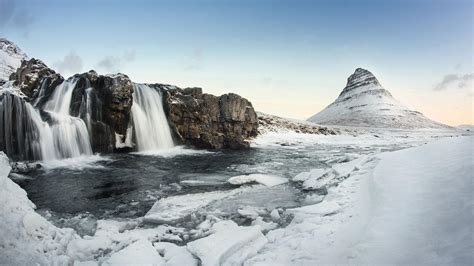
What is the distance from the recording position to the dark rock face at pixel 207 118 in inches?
1377

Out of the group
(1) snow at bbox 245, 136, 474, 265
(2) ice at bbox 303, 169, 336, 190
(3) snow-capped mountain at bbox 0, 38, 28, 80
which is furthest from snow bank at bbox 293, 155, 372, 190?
(3) snow-capped mountain at bbox 0, 38, 28, 80

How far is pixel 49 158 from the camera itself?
20.8 metres

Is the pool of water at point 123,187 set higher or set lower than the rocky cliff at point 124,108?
lower

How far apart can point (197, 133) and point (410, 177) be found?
2860 centimetres

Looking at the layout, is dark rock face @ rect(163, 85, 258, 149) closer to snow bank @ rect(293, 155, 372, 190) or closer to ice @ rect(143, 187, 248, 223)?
snow bank @ rect(293, 155, 372, 190)

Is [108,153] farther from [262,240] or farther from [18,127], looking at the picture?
[262,240]

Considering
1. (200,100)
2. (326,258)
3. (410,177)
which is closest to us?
(326,258)

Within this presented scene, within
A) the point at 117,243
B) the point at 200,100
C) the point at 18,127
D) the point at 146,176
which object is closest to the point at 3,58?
the point at 200,100

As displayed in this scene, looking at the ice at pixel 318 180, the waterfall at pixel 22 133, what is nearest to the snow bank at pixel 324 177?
the ice at pixel 318 180

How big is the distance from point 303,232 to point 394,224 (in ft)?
6.54

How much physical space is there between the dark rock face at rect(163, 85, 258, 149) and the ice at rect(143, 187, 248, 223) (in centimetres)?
2297

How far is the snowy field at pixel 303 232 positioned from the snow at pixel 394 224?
18 mm

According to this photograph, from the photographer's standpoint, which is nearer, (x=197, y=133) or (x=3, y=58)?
(x=197, y=133)

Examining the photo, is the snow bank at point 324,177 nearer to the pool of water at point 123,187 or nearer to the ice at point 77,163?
the pool of water at point 123,187
